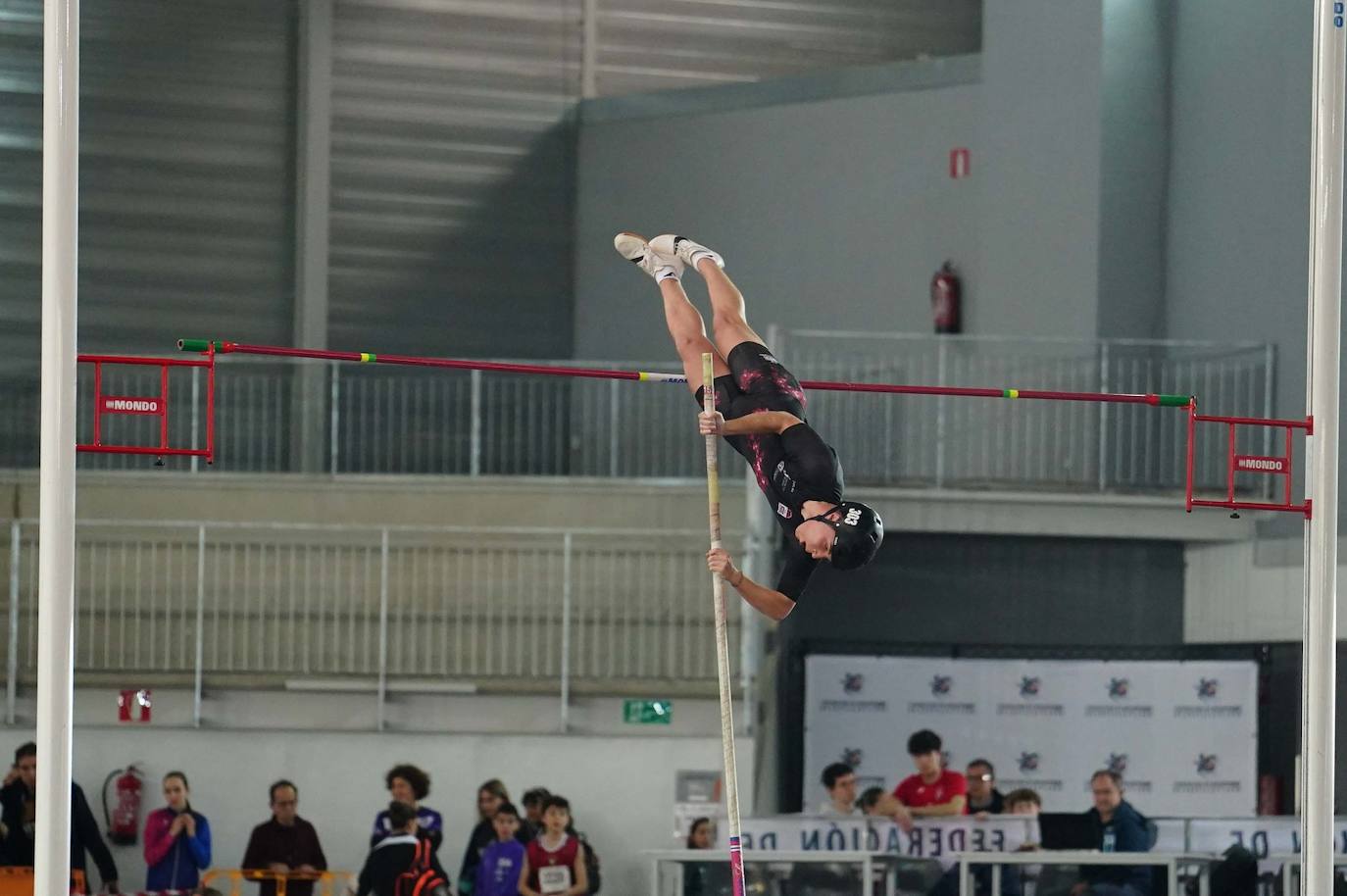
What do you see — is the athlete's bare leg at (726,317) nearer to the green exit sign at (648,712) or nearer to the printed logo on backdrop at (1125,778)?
the green exit sign at (648,712)

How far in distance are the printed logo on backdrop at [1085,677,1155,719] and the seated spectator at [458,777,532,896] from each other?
3.95 m

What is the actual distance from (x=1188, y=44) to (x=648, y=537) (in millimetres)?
5253

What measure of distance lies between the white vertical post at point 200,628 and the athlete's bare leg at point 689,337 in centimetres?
539

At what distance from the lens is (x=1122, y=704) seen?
12.4 meters

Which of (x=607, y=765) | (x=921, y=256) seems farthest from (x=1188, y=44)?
(x=607, y=765)

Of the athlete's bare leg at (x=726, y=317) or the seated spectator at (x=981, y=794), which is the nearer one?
the athlete's bare leg at (x=726, y=317)

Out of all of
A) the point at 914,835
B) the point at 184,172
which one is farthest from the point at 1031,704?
the point at 184,172

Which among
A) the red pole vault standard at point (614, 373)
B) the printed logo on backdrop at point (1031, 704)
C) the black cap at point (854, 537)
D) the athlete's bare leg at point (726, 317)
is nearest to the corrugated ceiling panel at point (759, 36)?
the printed logo on backdrop at point (1031, 704)

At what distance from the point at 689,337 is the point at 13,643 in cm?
627

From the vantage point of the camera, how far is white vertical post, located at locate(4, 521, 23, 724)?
11.8 m

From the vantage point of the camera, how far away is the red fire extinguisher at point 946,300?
46.8ft

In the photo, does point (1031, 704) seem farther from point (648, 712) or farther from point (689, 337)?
point (689, 337)

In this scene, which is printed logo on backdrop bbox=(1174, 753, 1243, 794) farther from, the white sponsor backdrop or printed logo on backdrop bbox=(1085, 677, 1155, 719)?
printed logo on backdrop bbox=(1085, 677, 1155, 719)

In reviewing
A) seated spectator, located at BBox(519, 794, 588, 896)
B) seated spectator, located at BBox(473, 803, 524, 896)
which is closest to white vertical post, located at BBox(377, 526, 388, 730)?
seated spectator, located at BBox(473, 803, 524, 896)
